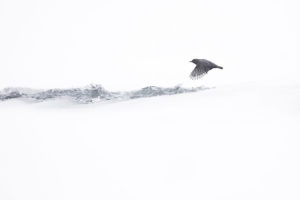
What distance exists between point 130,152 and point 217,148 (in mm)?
2625

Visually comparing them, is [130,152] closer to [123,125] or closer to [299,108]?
[123,125]

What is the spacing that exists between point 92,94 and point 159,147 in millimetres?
5416

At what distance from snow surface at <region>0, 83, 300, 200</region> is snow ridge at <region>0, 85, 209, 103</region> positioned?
48cm

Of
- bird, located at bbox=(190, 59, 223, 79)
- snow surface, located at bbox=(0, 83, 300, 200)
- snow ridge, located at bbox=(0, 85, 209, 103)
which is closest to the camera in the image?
snow surface, located at bbox=(0, 83, 300, 200)

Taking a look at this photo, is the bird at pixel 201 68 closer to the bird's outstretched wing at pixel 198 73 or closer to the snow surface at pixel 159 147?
the bird's outstretched wing at pixel 198 73

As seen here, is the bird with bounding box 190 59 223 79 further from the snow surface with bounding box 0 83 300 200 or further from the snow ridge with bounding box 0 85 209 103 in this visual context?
the snow ridge with bounding box 0 85 209 103

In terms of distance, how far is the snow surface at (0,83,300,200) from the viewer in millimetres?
15578

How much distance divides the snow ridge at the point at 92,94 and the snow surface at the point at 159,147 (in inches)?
19.1

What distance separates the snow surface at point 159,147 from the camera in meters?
15.6

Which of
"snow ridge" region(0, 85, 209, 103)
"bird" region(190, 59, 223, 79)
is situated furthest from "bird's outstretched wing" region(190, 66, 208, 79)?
"snow ridge" region(0, 85, 209, 103)

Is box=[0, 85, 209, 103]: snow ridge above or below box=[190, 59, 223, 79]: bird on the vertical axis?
below

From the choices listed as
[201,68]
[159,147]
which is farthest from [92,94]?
[201,68]

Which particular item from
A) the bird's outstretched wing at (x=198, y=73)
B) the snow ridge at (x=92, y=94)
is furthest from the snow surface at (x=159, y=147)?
the bird's outstretched wing at (x=198, y=73)

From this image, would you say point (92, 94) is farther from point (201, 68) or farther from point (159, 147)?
point (201, 68)
